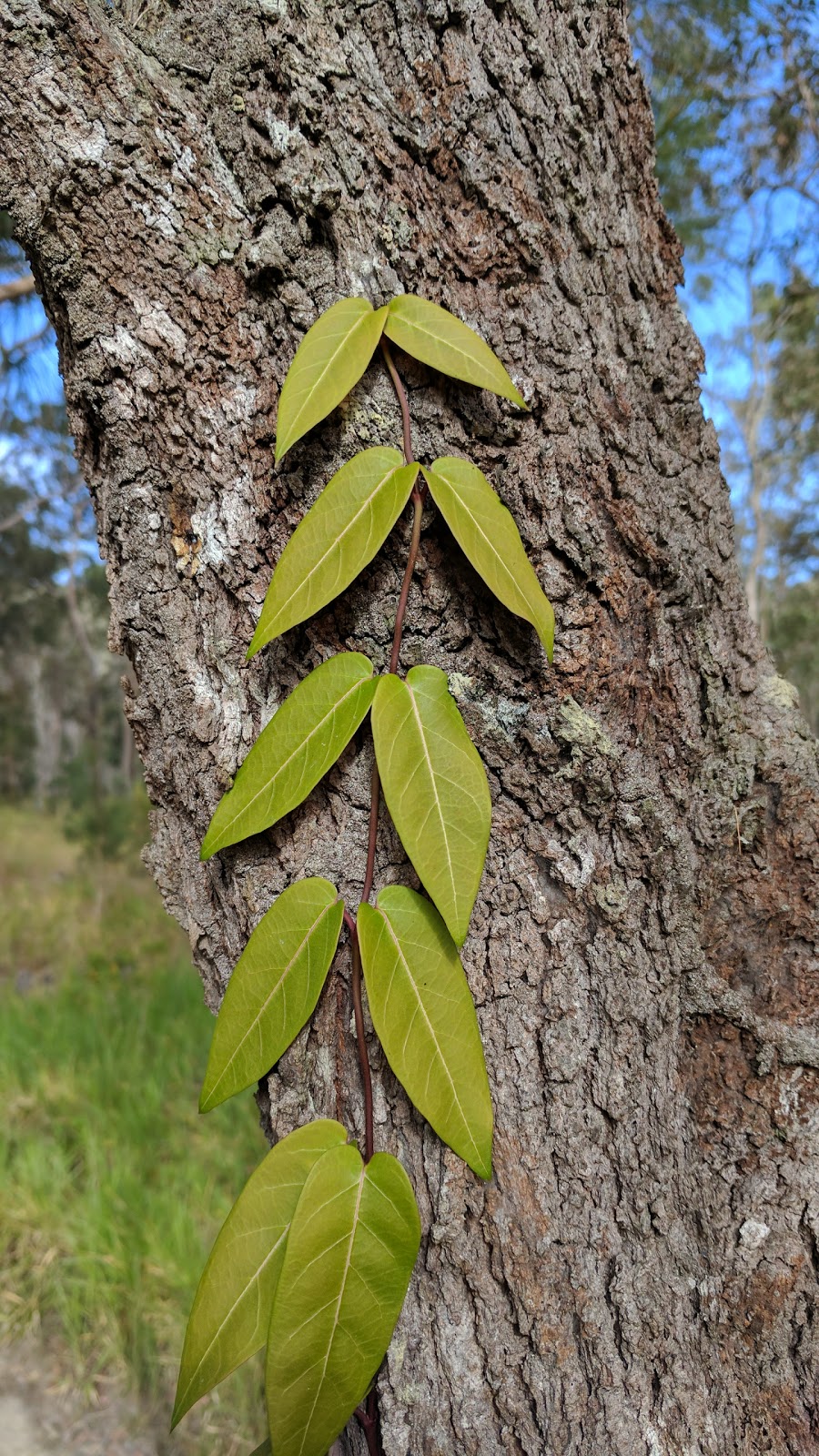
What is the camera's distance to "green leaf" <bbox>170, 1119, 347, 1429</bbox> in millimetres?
546

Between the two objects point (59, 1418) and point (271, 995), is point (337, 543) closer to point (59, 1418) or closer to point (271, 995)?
point (271, 995)

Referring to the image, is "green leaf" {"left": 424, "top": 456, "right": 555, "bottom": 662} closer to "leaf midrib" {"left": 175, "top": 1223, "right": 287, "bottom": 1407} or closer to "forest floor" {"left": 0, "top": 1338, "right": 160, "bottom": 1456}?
"leaf midrib" {"left": 175, "top": 1223, "right": 287, "bottom": 1407}

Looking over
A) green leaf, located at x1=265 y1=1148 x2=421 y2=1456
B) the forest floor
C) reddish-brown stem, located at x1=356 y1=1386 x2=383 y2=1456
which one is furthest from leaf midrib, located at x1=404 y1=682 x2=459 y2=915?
the forest floor

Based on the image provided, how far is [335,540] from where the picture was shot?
1.89 feet

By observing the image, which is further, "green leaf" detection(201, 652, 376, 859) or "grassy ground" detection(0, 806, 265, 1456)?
"grassy ground" detection(0, 806, 265, 1456)

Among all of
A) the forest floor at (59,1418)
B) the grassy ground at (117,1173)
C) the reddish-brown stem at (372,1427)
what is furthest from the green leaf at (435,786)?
the forest floor at (59,1418)

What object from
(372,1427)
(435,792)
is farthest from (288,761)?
(372,1427)

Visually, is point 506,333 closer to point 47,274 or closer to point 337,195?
point 337,195

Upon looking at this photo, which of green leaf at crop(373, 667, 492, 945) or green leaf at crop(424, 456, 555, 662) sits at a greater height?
green leaf at crop(424, 456, 555, 662)

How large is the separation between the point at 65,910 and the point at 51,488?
15.6 ft

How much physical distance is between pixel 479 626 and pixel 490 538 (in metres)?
0.07

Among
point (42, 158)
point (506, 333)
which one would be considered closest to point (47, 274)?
point (42, 158)

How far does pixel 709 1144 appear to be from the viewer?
65 centimetres

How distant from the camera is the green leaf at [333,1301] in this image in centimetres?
52
